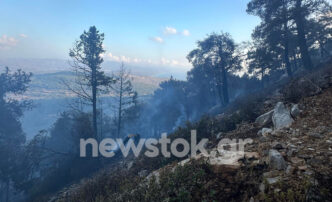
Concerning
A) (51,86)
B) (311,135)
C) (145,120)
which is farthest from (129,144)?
(51,86)

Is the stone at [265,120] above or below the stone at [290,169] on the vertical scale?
above

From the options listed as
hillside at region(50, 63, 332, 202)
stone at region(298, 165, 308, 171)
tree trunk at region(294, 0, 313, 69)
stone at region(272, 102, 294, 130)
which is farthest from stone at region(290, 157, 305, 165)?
tree trunk at region(294, 0, 313, 69)

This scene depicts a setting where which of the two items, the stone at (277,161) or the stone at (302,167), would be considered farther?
the stone at (277,161)

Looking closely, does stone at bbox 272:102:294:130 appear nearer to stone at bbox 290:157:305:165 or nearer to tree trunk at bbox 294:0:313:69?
stone at bbox 290:157:305:165

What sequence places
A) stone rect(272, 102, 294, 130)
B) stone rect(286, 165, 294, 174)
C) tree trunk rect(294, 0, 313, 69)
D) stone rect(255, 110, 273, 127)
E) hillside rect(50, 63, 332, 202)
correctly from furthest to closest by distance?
tree trunk rect(294, 0, 313, 69)
stone rect(255, 110, 273, 127)
stone rect(272, 102, 294, 130)
stone rect(286, 165, 294, 174)
hillside rect(50, 63, 332, 202)

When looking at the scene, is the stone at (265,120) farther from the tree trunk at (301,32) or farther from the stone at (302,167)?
the tree trunk at (301,32)

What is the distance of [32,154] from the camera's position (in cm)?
1434

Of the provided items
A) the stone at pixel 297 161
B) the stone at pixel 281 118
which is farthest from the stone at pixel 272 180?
the stone at pixel 281 118

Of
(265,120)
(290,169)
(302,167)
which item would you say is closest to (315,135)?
(302,167)

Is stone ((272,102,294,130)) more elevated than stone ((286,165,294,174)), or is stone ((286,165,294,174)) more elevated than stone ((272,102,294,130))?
stone ((272,102,294,130))

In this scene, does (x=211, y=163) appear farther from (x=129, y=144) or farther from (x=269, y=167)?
(x=129, y=144)

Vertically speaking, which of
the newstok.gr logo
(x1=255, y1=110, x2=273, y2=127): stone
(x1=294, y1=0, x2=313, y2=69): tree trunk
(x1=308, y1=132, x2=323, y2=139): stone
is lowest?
the newstok.gr logo

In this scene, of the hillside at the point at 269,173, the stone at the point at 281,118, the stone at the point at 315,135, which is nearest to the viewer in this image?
the hillside at the point at 269,173

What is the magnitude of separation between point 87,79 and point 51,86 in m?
125
